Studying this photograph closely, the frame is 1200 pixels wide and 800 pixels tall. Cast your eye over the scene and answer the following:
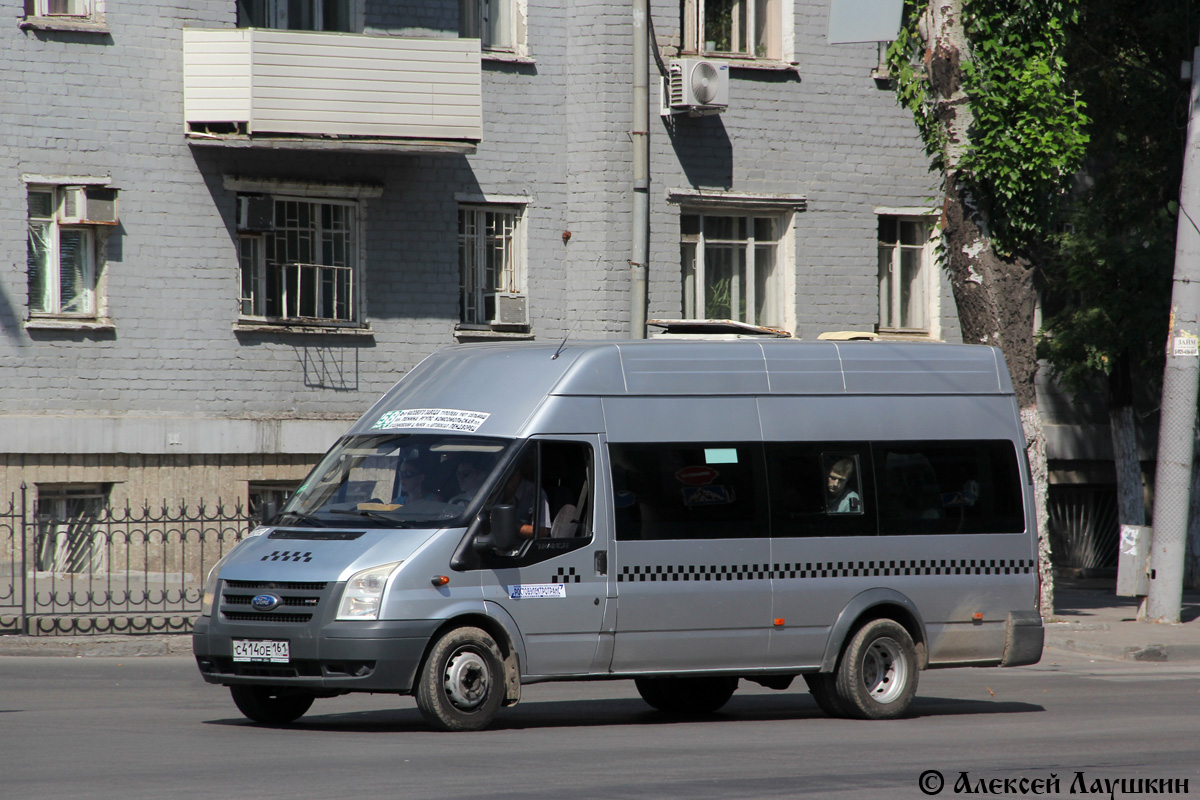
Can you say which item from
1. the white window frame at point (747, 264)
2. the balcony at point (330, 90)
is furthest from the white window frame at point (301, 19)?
the white window frame at point (747, 264)

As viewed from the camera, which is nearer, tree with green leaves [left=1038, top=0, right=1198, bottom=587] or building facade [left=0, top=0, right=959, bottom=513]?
building facade [left=0, top=0, right=959, bottom=513]

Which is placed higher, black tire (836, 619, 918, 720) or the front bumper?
the front bumper

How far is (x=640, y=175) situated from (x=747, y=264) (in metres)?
2.13

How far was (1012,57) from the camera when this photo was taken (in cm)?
1745

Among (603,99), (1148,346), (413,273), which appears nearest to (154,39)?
(413,273)

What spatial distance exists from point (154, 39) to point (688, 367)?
34.5ft

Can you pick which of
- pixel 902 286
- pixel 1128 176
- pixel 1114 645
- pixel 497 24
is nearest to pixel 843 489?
pixel 1114 645

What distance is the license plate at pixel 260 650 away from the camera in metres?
10.0

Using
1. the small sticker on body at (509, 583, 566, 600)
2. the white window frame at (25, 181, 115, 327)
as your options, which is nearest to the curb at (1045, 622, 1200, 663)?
the small sticker on body at (509, 583, 566, 600)

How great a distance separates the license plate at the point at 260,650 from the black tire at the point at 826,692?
351 centimetres

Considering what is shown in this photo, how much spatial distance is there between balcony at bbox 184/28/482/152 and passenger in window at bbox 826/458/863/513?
9808 millimetres

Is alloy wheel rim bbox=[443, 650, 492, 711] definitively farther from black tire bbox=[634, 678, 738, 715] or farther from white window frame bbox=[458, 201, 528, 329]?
white window frame bbox=[458, 201, 528, 329]

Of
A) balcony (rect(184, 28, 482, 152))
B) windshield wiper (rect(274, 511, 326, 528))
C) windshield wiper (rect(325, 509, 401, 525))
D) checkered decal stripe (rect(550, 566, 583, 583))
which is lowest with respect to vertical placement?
checkered decal stripe (rect(550, 566, 583, 583))

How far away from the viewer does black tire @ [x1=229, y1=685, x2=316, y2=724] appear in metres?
10.6
